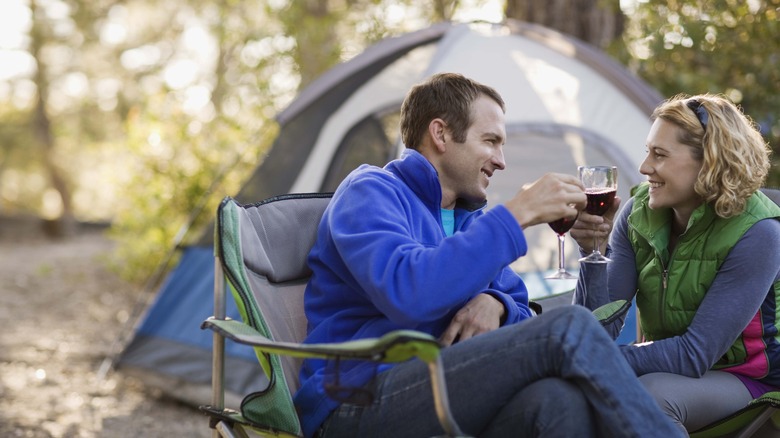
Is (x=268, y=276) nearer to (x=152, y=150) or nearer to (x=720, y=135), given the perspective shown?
(x=720, y=135)

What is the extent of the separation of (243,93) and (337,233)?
19.9ft

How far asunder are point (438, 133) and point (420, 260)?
1.54 ft

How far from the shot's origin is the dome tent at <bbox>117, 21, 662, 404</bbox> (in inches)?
153

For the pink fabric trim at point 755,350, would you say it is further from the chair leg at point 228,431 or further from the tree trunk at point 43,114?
the tree trunk at point 43,114

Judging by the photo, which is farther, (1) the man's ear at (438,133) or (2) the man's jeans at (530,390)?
(1) the man's ear at (438,133)

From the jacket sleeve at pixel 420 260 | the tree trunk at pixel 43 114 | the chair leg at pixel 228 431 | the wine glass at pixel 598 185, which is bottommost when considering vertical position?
the tree trunk at pixel 43 114

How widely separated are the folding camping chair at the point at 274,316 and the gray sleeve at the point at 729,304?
6.9 inches

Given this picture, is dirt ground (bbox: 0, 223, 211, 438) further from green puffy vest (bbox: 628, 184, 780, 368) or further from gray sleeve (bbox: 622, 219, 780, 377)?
gray sleeve (bbox: 622, 219, 780, 377)

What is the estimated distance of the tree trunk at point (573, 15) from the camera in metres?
5.08

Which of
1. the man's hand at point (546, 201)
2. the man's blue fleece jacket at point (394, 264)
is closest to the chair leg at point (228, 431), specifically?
the man's blue fleece jacket at point (394, 264)

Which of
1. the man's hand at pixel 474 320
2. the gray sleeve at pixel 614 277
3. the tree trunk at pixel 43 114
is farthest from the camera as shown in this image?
the tree trunk at pixel 43 114

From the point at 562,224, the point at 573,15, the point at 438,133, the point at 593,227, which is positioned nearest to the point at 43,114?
the point at 573,15

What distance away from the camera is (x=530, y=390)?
1809mm

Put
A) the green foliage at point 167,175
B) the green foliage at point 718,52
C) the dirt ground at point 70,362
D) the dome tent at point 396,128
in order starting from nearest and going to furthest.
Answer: the dirt ground at point 70,362 → the dome tent at point 396,128 → the green foliage at point 718,52 → the green foliage at point 167,175
